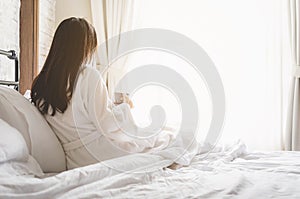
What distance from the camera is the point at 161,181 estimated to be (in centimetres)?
124

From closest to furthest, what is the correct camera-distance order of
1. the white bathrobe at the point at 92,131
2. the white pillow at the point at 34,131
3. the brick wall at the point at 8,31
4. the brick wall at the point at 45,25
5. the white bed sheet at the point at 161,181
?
1. the white bed sheet at the point at 161,181
2. the white pillow at the point at 34,131
3. the white bathrobe at the point at 92,131
4. the brick wall at the point at 8,31
5. the brick wall at the point at 45,25

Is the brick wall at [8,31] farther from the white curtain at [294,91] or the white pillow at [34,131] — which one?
the white curtain at [294,91]

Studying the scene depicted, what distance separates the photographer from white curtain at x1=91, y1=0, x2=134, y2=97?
374 cm

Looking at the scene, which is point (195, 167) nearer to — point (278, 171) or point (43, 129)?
point (278, 171)

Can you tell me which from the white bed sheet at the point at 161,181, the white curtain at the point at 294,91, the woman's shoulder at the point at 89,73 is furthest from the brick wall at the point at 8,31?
the white curtain at the point at 294,91

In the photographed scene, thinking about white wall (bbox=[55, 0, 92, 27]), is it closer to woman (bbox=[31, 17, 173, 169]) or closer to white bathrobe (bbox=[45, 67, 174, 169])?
woman (bbox=[31, 17, 173, 169])

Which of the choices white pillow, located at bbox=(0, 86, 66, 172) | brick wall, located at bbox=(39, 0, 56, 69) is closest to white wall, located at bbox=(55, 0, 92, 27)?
brick wall, located at bbox=(39, 0, 56, 69)

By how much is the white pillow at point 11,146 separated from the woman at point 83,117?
A: 0.32m

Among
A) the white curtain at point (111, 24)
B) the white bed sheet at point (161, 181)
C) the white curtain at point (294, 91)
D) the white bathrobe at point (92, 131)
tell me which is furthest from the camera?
the white curtain at point (111, 24)

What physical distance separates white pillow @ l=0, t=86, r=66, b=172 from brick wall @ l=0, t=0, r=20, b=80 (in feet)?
3.34

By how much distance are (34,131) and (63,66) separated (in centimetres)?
36

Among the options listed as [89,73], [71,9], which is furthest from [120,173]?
[71,9]

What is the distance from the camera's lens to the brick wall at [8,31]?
2523 mm

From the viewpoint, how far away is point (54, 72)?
5.60 feet
